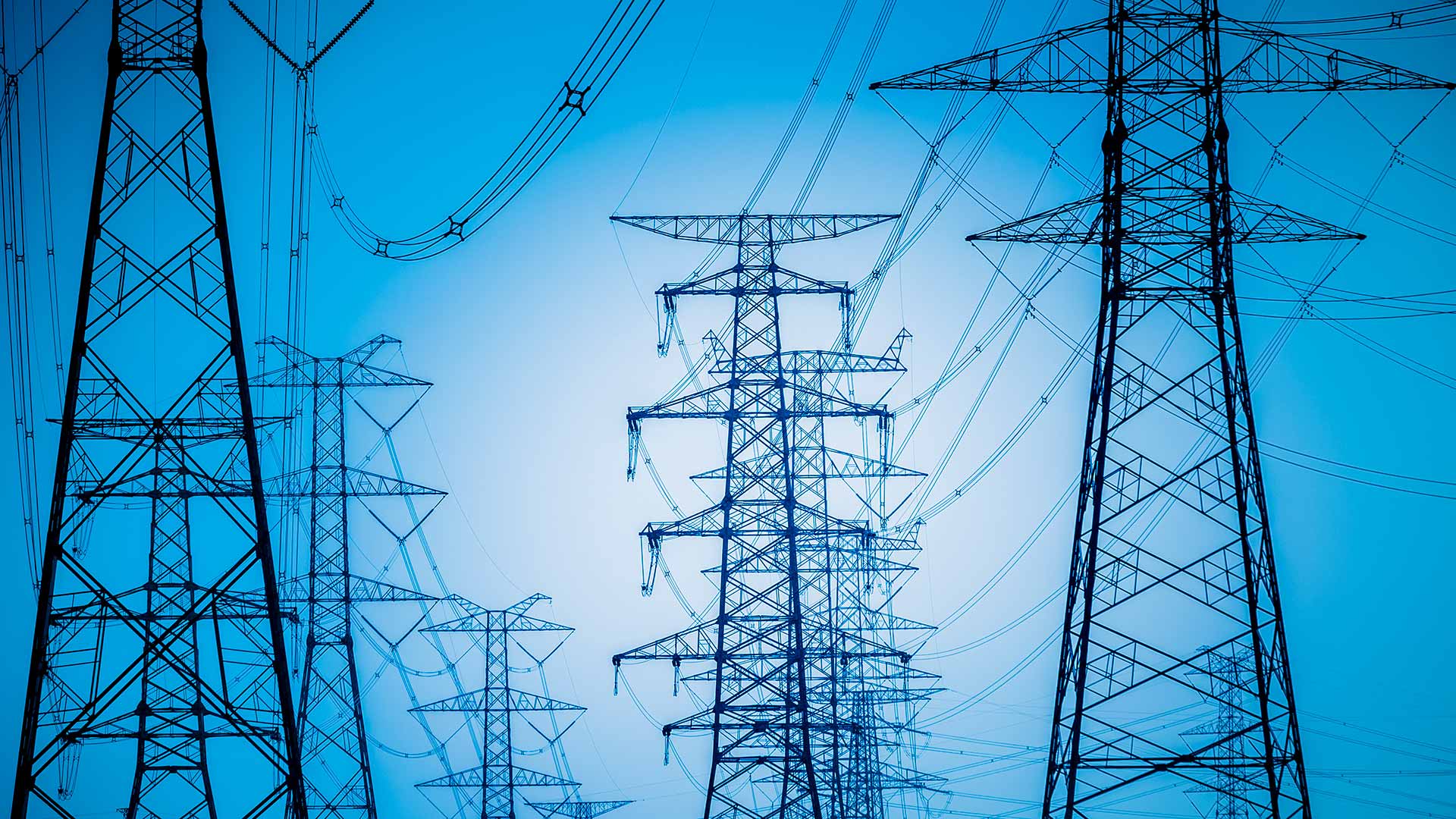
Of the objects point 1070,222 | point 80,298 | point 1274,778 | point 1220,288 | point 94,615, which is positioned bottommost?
point 1274,778

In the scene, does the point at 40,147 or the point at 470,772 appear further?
the point at 470,772

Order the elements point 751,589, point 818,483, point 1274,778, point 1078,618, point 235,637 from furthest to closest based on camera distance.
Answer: point 235,637 < point 1078,618 < point 818,483 < point 751,589 < point 1274,778

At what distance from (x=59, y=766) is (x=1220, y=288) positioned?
28.9m

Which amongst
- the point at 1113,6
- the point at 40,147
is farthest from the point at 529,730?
the point at 1113,6

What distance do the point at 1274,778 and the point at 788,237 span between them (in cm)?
1128

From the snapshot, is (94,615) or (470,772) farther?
(470,772)

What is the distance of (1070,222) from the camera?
17.1m

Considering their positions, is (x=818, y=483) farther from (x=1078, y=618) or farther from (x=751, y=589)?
(x=1078, y=618)

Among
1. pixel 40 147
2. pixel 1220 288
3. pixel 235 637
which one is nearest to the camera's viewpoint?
pixel 1220 288

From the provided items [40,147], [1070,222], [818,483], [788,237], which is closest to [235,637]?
[40,147]

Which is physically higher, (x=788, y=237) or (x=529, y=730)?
(x=788, y=237)

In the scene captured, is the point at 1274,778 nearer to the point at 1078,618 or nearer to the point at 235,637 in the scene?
the point at 1078,618

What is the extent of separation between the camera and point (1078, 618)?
30.7m

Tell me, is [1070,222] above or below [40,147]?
below
